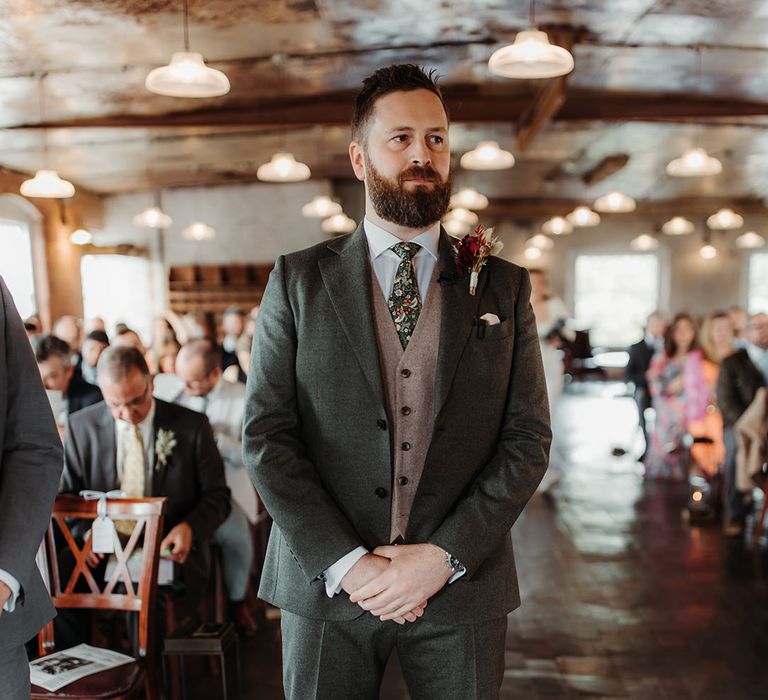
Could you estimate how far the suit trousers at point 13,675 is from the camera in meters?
1.47

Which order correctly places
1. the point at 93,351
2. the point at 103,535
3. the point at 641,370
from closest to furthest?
the point at 103,535 → the point at 93,351 → the point at 641,370

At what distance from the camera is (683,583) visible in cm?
456

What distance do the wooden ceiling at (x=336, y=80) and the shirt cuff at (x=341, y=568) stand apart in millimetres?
3087

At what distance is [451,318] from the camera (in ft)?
5.53

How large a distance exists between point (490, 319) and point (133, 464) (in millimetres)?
2019

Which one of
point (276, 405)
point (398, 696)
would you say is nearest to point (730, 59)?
point (398, 696)

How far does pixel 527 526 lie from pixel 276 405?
4494mm

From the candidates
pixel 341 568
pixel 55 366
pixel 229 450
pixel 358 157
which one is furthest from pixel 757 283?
pixel 341 568

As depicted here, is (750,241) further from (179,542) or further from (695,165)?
(179,542)

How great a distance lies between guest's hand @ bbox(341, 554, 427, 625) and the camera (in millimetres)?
1577

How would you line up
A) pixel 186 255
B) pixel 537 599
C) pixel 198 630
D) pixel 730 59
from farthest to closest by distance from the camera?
1. pixel 186 255
2. pixel 730 59
3. pixel 537 599
4. pixel 198 630

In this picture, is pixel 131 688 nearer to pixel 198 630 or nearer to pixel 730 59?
pixel 198 630

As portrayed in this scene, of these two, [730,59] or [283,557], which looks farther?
[730,59]

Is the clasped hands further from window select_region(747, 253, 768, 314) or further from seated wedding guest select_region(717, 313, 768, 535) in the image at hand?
window select_region(747, 253, 768, 314)
